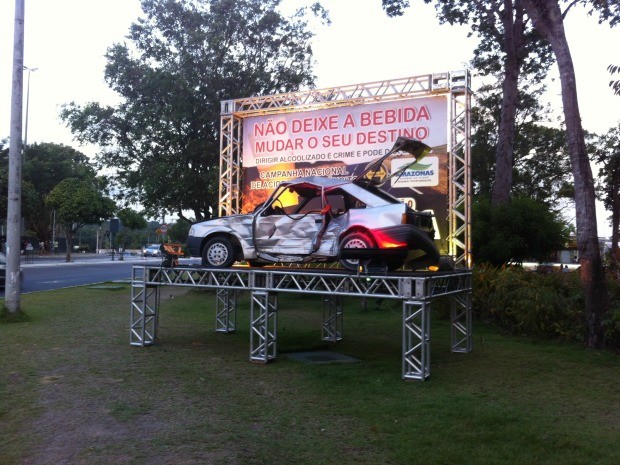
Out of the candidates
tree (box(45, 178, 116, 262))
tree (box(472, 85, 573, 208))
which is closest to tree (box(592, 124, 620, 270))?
tree (box(472, 85, 573, 208))

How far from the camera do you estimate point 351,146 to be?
13781 mm

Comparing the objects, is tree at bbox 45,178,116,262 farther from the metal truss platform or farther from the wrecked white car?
the wrecked white car

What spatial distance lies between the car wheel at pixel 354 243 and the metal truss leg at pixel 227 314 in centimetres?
394

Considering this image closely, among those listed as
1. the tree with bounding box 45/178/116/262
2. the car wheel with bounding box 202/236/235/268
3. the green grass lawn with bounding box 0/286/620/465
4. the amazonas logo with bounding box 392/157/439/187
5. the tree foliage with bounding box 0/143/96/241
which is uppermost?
the tree foliage with bounding box 0/143/96/241

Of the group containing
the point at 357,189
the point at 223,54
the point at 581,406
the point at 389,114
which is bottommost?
the point at 581,406

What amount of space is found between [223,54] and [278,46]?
2.30 meters

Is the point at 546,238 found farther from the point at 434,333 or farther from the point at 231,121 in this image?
the point at 231,121

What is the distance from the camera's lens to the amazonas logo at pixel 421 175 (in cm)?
1299

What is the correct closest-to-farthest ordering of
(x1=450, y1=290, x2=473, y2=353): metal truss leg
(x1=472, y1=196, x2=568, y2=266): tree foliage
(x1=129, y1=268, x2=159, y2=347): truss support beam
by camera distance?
(x1=450, y1=290, x2=473, y2=353): metal truss leg, (x1=129, y1=268, x2=159, y2=347): truss support beam, (x1=472, y1=196, x2=568, y2=266): tree foliage

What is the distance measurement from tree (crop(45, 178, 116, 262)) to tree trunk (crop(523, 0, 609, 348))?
38314 mm

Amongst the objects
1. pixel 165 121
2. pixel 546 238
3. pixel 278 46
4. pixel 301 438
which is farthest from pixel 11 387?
pixel 278 46

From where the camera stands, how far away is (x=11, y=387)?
707 centimetres

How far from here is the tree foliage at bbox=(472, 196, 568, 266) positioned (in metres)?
14.9

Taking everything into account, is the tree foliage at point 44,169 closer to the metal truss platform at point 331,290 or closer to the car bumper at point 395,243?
the metal truss platform at point 331,290
